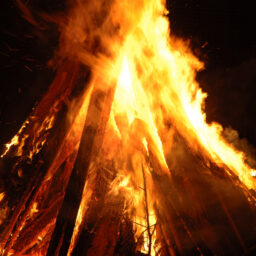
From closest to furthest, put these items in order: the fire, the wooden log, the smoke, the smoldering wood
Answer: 1. the wooden log
2. the smoldering wood
3. the fire
4. the smoke

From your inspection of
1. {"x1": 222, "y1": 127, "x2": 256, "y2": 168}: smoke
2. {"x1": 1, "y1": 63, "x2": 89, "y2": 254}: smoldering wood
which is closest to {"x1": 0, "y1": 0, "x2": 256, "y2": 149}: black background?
{"x1": 222, "y1": 127, "x2": 256, "y2": 168}: smoke

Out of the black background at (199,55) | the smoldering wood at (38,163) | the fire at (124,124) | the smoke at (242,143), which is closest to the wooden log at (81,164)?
the fire at (124,124)

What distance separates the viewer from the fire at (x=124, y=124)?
7.75 feet

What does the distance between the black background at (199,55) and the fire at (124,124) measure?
621 mm

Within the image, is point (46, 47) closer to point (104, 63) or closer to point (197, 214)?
point (104, 63)

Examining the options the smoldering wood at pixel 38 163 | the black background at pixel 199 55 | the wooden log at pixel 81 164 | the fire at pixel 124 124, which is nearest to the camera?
the wooden log at pixel 81 164

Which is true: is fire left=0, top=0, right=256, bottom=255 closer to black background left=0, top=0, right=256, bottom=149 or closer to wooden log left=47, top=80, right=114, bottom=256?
wooden log left=47, top=80, right=114, bottom=256

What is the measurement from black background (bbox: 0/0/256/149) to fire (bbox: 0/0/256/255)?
0.62m

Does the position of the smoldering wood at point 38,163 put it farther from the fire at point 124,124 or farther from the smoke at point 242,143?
the smoke at point 242,143

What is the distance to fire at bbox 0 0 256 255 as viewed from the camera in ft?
7.75

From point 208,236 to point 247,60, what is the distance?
553 cm

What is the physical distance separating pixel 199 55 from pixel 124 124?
323 centimetres

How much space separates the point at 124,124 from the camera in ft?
8.95

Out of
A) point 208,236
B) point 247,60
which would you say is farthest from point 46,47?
point 247,60
